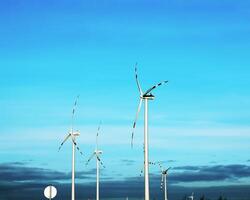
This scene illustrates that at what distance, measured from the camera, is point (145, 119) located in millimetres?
52375

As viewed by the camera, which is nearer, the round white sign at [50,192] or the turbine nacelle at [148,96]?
the round white sign at [50,192]

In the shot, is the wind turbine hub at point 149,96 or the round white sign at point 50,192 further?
the wind turbine hub at point 149,96

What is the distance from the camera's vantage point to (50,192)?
37.6 meters

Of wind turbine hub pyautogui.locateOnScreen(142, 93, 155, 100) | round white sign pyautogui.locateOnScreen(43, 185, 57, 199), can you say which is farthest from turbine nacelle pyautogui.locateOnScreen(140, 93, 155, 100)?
round white sign pyautogui.locateOnScreen(43, 185, 57, 199)

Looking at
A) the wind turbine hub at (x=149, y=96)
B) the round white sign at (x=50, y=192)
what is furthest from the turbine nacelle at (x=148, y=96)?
the round white sign at (x=50, y=192)

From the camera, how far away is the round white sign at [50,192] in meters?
37.6

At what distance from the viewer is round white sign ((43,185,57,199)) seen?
37.6m

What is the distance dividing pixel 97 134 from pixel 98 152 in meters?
4.51

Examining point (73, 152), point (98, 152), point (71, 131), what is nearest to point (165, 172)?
point (98, 152)

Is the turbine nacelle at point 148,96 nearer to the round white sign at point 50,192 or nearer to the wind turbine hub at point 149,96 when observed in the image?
the wind turbine hub at point 149,96

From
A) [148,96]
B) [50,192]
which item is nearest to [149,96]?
[148,96]

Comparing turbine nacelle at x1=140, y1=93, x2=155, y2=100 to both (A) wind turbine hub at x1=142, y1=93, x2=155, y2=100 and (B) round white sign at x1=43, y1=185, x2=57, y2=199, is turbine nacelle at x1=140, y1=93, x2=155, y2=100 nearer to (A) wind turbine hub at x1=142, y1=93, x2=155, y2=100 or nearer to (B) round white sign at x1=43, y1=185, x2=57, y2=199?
(A) wind turbine hub at x1=142, y1=93, x2=155, y2=100

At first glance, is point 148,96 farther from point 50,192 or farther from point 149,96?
point 50,192

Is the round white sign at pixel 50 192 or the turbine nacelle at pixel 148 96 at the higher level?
the turbine nacelle at pixel 148 96
